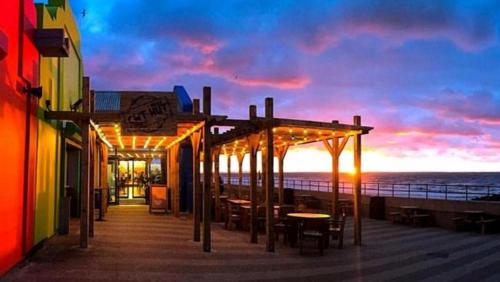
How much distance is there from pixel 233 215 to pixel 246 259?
5932 mm

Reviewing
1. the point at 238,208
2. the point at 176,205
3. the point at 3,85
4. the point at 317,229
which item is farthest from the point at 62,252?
the point at 176,205

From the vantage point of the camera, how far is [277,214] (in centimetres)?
1447

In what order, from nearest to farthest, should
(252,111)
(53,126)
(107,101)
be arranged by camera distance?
(252,111), (53,126), (107,101)

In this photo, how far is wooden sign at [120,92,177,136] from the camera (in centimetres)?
1166

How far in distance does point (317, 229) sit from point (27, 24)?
7687 mm

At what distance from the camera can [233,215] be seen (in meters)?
16.5

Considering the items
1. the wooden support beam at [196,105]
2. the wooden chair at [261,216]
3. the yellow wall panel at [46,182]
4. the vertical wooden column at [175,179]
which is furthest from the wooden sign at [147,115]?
the vertical wooden column at [175,179]

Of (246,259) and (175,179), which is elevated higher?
(175,179)

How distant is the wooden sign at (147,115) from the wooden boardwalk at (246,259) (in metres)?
2.71

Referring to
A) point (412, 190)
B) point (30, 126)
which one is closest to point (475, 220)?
point (412, 190)

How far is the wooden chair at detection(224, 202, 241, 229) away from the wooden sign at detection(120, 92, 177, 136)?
5411mm

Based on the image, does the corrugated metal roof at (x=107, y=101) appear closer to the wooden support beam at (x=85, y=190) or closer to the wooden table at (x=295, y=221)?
the wooden support beam at (x=85, y=190)

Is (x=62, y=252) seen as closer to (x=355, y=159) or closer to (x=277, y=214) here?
(x=277, y=214)

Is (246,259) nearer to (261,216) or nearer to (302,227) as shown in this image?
(302,227)
